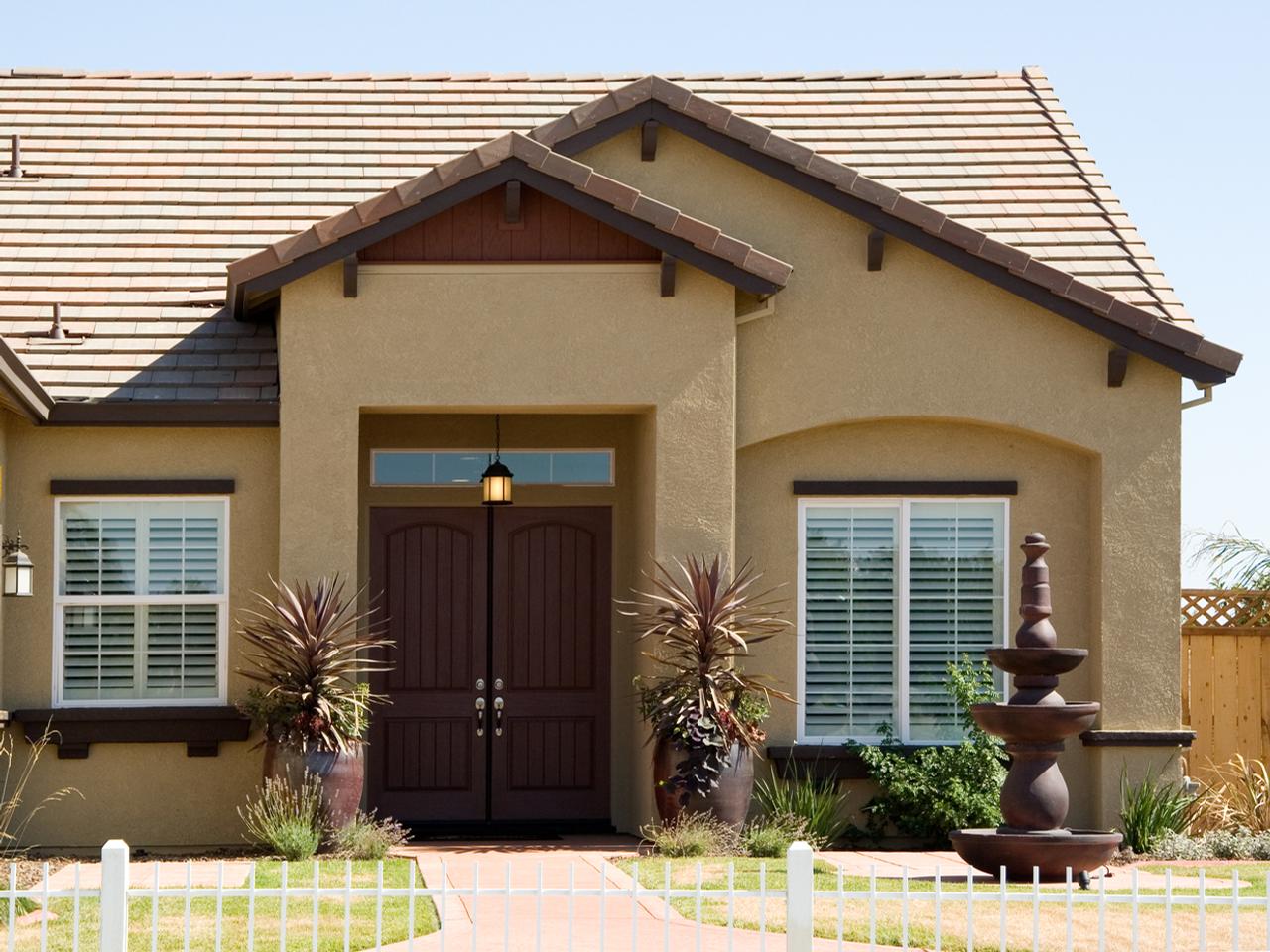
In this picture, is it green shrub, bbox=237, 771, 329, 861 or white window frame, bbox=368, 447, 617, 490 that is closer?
green shrub, bbox=237, 771, 329, 861

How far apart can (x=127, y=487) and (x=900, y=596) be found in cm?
598

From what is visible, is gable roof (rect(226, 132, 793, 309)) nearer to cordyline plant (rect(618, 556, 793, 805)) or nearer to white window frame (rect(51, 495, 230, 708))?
white window frame (rect(51, 495, 230, 708))

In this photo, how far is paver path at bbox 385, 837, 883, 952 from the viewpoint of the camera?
9164mm

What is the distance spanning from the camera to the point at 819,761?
14156 millimetres

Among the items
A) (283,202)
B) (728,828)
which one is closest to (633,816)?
(728,828)

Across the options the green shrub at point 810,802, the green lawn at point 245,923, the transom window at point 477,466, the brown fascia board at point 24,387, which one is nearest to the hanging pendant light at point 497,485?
the transom window at point 477,466

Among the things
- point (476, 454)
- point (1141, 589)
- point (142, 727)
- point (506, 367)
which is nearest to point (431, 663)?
point (476, 454)

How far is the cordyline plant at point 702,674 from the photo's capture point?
13.0 meters

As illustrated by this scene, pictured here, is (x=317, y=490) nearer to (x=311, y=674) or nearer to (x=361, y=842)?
(x=311, y=674)

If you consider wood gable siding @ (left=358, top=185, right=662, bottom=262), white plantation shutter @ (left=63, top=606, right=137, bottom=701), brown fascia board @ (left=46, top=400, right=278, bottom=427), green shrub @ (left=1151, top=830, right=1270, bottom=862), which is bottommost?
green shrub @ (left=1151, top=830, right=1270, bottom=862)

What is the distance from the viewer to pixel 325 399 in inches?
536

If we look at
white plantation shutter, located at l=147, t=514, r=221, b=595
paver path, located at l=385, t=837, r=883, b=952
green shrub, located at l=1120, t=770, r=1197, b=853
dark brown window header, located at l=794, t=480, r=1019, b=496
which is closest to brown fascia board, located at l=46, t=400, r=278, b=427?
white plantation shutter, located at l=147, t=514, r=221, b=595

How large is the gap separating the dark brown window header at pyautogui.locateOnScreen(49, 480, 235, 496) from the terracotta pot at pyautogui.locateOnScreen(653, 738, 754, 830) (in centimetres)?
398

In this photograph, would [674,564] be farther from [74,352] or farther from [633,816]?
[74,352]
